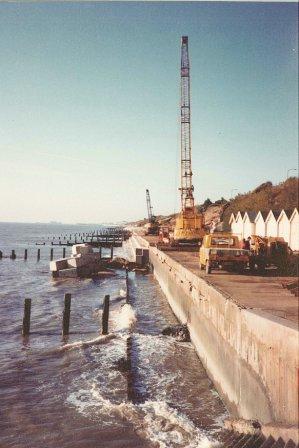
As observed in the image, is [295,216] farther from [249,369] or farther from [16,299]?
[249,369]

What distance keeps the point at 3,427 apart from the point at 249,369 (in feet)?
21.4

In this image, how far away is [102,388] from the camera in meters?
12.5

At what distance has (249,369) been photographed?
852 cm

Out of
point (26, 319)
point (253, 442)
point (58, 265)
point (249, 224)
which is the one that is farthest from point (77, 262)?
point (253, 442)

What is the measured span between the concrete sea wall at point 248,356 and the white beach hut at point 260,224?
33.1m

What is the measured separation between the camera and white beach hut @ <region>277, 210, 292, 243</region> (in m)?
38.3

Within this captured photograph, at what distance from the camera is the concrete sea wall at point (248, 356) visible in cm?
649

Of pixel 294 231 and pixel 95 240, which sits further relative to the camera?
pixel 95 240

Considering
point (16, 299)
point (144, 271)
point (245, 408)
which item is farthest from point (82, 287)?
point (245, 408)

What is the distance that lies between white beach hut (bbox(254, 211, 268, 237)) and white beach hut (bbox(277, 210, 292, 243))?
5.08 metres

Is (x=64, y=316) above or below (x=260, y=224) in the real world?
below

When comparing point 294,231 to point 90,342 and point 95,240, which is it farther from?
point 95,240

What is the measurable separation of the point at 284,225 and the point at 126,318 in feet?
77.7

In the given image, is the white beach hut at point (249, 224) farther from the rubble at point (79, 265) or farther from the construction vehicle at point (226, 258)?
the construction vehicle at point (226, 258)
